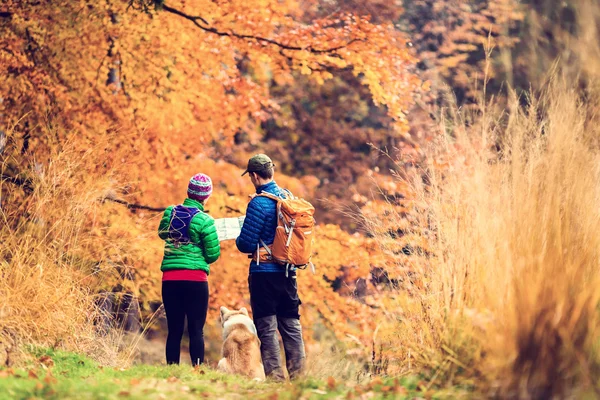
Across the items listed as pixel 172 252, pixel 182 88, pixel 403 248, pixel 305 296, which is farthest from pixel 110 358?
pixel 305 296

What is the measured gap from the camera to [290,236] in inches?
242

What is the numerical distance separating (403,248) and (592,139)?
5.69 ft

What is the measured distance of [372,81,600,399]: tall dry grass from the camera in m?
4.25

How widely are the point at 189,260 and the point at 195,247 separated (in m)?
0.12

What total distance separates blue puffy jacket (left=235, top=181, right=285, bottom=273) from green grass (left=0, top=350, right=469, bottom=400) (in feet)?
2.78

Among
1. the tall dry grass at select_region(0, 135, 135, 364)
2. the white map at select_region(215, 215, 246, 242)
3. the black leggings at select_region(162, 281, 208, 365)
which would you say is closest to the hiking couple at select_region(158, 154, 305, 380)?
A: the black leggings at select_region(162, 281, 208, 365)

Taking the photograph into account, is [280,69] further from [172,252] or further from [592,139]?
[592,139]

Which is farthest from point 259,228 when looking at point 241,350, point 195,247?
point 241,350

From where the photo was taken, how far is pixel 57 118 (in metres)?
10.1

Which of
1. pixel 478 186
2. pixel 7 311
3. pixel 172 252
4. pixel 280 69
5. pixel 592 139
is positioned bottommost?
pixel 7 311

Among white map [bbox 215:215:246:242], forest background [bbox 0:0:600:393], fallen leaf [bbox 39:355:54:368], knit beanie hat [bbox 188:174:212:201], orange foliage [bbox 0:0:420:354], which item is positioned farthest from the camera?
orange foliage [bbox 0:0:420:354]

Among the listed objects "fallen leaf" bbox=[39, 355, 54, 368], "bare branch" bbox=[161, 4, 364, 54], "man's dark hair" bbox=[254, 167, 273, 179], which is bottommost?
"fallen leaf" bbox=[39, 355, 54, 368]

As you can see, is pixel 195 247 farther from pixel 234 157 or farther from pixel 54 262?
pixel 234 157

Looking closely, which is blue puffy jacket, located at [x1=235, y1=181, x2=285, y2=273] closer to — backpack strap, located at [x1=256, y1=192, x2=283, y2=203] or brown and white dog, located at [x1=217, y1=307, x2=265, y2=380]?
backpack strap, located at [x1=256, y1=192, x2=283, y2=203]
